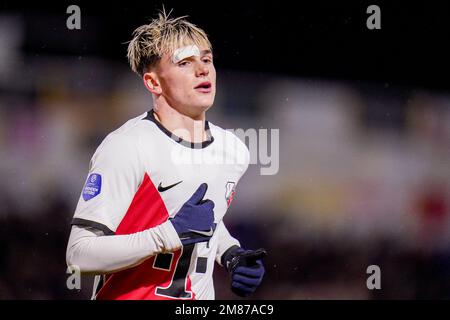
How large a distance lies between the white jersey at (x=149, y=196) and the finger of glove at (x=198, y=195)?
0.06 meters

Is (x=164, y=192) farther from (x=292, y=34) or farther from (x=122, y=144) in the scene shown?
(x=292, y=34)

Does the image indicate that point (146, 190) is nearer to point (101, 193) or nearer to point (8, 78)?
point (101, 193)

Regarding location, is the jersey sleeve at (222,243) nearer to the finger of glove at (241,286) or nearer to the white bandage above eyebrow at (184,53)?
the finger of glove at (241,286)

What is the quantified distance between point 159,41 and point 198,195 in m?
0.62

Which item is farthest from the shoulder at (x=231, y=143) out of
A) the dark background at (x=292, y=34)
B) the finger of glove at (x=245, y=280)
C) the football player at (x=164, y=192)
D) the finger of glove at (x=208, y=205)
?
the dark background at (x=292, y=34)

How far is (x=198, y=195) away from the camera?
2.36m

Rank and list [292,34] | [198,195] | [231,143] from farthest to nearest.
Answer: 1. [292,34]
2. [231,143]
3. [198,195]

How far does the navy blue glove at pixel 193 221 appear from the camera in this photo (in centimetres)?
228

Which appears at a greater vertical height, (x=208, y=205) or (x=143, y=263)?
(x=208, y=205)

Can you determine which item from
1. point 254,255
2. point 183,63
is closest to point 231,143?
point 183,63

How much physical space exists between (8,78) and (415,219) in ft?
9.68

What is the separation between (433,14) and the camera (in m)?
4.93

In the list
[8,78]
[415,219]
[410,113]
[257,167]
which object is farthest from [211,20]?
[415,219]

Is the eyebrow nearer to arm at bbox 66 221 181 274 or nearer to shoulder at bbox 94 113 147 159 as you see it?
shoulder at bbox 94 113 147 159
